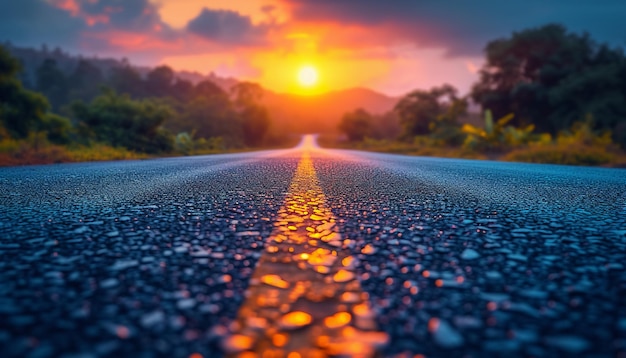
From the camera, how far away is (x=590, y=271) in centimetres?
202

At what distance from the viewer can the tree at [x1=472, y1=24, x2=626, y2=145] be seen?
97.9 ft

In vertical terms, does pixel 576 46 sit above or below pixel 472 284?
→ above

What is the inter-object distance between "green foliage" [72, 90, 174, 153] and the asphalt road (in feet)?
65.9

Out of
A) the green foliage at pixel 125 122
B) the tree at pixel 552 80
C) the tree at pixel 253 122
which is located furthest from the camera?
the tree at pixel 253 122

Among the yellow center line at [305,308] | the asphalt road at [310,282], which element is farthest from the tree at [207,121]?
the yellow center line at [305,308]

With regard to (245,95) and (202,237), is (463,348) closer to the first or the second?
(202,237)

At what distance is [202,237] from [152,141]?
74.5 feet

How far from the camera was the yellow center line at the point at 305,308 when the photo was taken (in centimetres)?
128

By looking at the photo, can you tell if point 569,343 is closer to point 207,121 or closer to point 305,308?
point 305,308

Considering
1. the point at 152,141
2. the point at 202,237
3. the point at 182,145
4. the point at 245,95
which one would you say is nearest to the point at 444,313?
the point at 202,237

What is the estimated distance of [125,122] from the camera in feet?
75.3

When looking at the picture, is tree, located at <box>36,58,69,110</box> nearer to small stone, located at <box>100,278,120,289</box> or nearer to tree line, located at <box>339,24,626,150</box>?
tree line, located at <box>339,24,626,150</box>

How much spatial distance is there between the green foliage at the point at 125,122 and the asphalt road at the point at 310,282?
20.1 m

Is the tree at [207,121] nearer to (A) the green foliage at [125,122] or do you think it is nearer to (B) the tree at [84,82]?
(A) the green foliage at [125,122]
